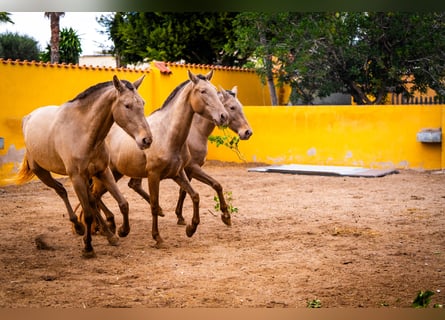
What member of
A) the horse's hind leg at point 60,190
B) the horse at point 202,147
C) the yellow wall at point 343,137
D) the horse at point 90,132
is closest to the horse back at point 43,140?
the horse at point 90,132

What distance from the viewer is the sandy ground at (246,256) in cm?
488

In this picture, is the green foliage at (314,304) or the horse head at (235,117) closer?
the green foliage at (314,304)

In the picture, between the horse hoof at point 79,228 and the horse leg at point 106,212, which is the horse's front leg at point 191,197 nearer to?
the horse leg at point 106,212

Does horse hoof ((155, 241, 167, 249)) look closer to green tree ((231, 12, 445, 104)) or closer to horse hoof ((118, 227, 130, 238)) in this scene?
horse hoof ((118, 227, 130, 238))

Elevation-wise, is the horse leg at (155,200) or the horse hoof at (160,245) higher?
the horse leg at (155,200)

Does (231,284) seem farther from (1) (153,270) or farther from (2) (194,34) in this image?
(2) (194,34)

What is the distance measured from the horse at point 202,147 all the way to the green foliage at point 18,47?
60.0 ft

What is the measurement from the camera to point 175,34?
1966 cm

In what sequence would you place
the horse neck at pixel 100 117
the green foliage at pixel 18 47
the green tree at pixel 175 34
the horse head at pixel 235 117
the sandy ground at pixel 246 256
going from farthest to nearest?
the green foliage at pixel 18 47 < the green tree at pixel 175 34 < the horse head at pixel 235 117 < the horse neck at pixel 100 117 < the sandy ground at pixel 246 256

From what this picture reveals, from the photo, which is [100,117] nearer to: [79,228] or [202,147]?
[79,228]

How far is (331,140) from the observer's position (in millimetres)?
13742

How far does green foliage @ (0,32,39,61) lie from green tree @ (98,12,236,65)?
585cm

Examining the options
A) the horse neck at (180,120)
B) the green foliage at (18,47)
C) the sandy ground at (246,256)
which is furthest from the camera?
the green foliage at (18,47)

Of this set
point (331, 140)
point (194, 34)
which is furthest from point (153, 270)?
point (194, 34)
